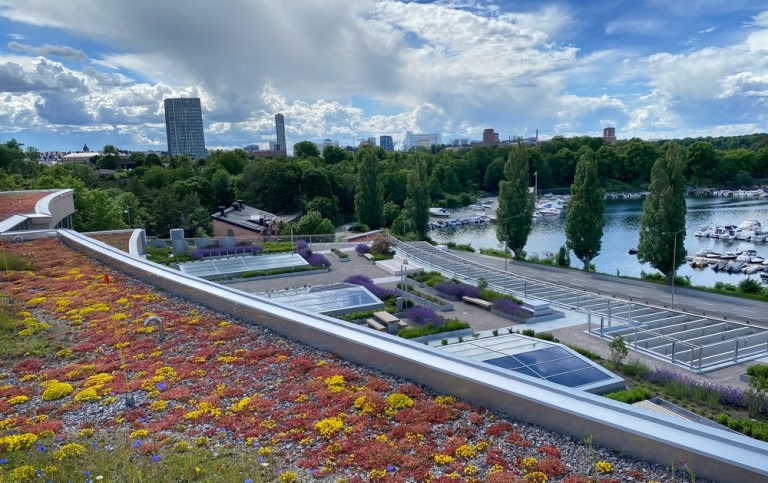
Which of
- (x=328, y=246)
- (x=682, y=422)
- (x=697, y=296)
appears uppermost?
(x=682, y=422)

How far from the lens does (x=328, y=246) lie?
127 ft

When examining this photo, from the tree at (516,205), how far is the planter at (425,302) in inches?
791

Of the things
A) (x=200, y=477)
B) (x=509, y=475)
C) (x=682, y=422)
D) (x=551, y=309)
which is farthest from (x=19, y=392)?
(x=551, y=309)

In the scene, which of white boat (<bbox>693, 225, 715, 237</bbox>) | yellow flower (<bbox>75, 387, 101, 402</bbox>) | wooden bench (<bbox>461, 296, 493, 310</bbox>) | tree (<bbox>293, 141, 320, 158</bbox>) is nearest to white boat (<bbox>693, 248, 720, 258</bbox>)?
white boat (<bbox>693, 225, 715, 237</bbox>)

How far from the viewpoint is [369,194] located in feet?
182

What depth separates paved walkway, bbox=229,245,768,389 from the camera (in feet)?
57.6

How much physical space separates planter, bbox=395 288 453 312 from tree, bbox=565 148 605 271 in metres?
19.2

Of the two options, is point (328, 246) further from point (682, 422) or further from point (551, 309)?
point (682, 422)

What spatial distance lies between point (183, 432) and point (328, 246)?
108 feet

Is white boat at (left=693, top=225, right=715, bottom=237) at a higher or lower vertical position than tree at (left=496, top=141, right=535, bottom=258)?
lower

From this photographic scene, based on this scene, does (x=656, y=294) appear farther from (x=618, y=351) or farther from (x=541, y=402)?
(x=541, y=402)

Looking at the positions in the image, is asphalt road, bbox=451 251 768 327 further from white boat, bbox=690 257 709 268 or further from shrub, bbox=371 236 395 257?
white boat, bbox=690 257 709 268

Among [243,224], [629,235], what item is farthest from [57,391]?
[629,235]

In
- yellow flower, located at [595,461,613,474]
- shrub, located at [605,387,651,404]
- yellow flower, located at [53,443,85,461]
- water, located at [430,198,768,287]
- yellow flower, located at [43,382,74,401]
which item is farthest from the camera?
water, located at [430,198,768,287]
